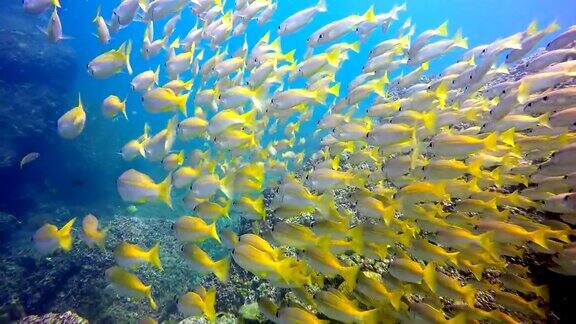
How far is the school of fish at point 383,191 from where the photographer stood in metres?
3.79

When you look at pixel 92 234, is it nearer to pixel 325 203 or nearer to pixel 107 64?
pixel 107 64

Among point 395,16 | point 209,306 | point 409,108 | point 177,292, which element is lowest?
point 177,292

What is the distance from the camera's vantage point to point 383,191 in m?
5.53

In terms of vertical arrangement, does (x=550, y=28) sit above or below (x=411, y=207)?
above

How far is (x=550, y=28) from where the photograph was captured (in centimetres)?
587

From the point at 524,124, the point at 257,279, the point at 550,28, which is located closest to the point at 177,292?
the point at 257,279

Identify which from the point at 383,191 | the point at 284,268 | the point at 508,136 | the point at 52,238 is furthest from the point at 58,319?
the point at 508,136

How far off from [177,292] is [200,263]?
5465 millimetres

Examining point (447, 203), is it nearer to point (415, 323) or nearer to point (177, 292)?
point (415, 323)

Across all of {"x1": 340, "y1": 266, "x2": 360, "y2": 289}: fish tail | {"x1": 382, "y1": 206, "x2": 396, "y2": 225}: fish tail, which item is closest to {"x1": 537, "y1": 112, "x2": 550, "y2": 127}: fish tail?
{"x1": 382, "y1": 206, "x2": 396, "y2": 225}: fish tail

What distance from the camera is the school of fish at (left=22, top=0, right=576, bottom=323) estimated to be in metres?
3.79

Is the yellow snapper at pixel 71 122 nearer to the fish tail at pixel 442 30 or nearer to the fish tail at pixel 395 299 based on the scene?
the fish tail at pixel 395 299

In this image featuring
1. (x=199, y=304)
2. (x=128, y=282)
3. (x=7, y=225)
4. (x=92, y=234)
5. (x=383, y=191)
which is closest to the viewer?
(x=199, y=304)

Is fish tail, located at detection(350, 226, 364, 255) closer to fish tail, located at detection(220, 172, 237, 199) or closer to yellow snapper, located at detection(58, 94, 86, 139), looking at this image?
fish tail, located at detection(220, 172, 237, 199)
